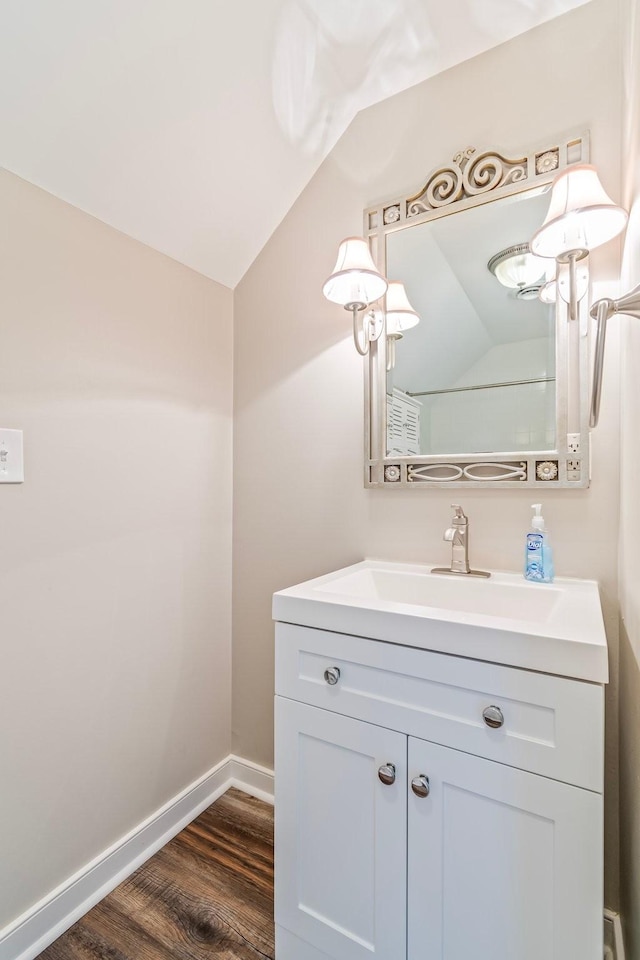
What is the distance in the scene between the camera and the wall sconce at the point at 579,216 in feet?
3.49

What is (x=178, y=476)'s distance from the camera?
5.34 ft

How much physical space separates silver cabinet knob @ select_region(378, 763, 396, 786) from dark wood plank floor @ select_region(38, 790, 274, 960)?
678 millimetres

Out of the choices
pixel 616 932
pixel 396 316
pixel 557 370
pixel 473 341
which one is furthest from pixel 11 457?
pixel 616 932

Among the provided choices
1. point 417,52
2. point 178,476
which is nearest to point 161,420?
point 178,476

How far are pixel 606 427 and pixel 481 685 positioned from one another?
750 millimetres

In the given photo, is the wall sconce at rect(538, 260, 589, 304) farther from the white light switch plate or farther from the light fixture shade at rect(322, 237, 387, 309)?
the white light switch plate

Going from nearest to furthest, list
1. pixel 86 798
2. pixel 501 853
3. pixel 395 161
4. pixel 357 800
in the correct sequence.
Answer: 1. pixel 501 853
2. pixel 357 800
3. pixel 86 798
4. pixel 395 161

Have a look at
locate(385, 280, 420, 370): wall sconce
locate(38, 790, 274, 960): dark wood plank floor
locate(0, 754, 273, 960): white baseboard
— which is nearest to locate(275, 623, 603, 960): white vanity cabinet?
locate(38, 790, 274, 960): dark wood plank floor

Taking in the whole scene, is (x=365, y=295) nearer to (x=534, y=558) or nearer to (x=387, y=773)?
(x=534, y=558)

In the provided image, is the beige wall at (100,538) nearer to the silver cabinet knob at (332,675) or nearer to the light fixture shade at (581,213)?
the silver cabinet knob at (332,675)

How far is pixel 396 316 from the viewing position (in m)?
1.51

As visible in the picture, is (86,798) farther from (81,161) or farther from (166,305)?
(81,161)

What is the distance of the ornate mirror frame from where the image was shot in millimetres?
1219

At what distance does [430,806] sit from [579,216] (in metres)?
1.33
